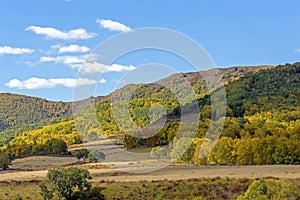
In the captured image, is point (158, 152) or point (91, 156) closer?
point (158, 152)

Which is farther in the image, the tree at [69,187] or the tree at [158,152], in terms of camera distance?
the tree at [158,152]

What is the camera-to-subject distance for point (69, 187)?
44188mm

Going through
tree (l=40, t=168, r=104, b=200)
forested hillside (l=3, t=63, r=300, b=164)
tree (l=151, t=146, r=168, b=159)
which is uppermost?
forested hillside (l=3, t=63, r=300, b=164)

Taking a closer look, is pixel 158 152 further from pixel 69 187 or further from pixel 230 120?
pixel 230 120

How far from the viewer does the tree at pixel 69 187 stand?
43.8 meters

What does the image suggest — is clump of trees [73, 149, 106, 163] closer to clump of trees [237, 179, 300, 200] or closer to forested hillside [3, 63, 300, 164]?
forested hillside [3, 63, 300, 164]

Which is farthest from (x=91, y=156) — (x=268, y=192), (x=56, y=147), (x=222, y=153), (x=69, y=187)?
(x=268, y=192)

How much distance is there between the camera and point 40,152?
134 metres

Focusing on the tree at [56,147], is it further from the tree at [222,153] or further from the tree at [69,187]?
the tree at [69,187]

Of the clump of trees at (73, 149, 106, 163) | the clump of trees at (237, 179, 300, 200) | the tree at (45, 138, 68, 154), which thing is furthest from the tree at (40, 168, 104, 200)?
the tree at (45, 138, 68, 154)

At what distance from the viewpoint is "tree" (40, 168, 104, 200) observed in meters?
43.8

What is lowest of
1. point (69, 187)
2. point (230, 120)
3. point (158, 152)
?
point (69, 187)

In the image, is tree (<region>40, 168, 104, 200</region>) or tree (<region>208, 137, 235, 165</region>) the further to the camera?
tree (<region>208, 137, 235, 165</region>)

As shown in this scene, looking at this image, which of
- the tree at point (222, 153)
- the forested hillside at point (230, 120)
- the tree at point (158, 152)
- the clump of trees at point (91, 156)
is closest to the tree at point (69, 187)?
the forested hillside at point (230, 120)
